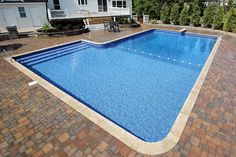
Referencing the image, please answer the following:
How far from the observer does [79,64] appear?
33.3ft

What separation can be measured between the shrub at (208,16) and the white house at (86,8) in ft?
31.0

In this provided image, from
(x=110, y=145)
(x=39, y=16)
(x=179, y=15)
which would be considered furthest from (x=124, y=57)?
(x=179, y=15)

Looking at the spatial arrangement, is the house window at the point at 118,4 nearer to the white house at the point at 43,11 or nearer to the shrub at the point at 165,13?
the white house at the point at 43,11

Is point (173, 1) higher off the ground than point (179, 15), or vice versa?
point (173, 1)

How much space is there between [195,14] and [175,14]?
2.47 metres

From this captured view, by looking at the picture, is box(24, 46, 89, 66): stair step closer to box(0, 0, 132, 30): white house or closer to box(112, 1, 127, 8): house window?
box(0, 0, 132, 30): white house

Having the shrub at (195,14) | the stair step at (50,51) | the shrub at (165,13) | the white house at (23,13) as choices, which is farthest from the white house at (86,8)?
the shrub at (195,14)

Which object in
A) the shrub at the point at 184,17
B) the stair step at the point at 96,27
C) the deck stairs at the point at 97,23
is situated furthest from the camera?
the shrub at the point at 184,17

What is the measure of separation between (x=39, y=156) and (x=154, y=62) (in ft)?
27.5

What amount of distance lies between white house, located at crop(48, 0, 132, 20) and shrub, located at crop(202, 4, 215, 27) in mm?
9449

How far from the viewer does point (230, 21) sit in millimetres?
16578

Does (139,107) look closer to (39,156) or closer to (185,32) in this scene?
(39,156)

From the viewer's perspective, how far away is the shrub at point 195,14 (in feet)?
65.0

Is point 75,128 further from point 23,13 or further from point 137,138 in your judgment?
point 23,13
